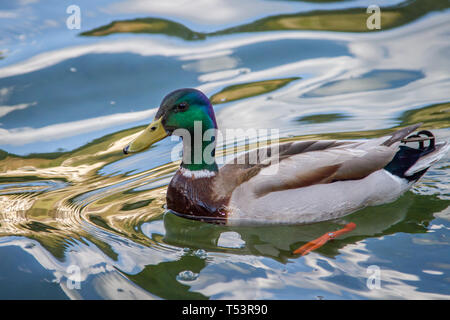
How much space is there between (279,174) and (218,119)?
2331 mm

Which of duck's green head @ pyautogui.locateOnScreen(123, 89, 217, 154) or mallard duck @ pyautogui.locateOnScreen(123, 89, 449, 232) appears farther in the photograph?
duck's green head @ pyautogui.locateOnScreen(123, 89, 217, 154)

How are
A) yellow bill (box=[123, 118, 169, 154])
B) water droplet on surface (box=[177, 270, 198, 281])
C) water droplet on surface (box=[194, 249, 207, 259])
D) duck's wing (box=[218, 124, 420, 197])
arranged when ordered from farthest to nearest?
yellow bill (box=[123, 118, 169, 154])
duck's wing (box=[218, 124, 420, 197])
water droplet on surface (box=[194, 249, 207, 259])
water droplet on surface (box=[177, 270, 198, 281])

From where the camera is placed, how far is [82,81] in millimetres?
7129

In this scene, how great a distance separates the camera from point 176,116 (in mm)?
4430

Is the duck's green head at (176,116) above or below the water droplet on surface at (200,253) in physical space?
above

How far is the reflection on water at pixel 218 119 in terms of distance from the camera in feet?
12.2

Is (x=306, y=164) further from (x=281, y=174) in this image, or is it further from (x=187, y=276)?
(x=187, y=276)

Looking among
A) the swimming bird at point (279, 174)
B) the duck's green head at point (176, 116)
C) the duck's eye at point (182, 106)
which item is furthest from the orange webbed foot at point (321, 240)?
the duck's eye at point (182, 106)

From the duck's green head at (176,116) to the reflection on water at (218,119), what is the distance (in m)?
0.63

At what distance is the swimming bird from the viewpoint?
169 inches

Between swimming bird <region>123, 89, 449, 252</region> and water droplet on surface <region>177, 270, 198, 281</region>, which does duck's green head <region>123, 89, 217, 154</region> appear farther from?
water droplet on surface <region>177, 270, 198, 281</region>

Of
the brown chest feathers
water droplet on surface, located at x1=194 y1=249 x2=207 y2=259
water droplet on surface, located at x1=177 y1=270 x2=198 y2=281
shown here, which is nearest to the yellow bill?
the brown chest feathers

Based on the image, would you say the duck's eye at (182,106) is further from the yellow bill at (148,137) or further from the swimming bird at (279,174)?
the yellow bill at (148,137)
